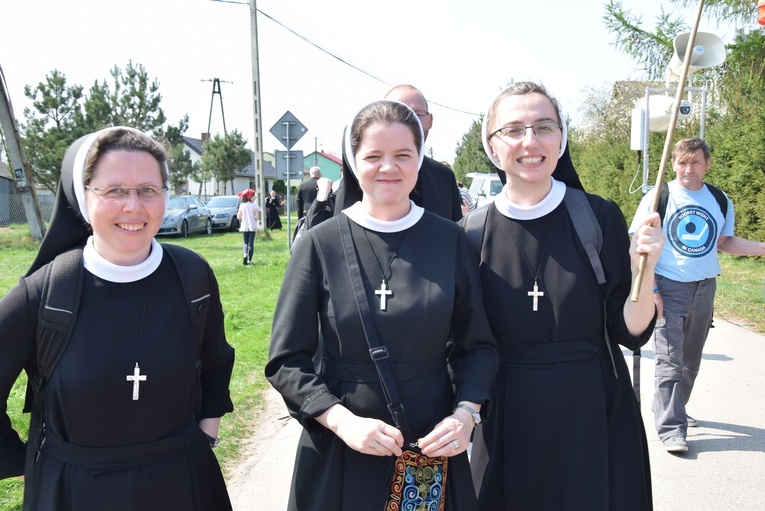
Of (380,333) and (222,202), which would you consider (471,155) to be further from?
(380,333)

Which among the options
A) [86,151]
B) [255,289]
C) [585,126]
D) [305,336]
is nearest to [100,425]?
[305,336]

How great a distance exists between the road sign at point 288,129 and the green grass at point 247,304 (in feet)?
9.18

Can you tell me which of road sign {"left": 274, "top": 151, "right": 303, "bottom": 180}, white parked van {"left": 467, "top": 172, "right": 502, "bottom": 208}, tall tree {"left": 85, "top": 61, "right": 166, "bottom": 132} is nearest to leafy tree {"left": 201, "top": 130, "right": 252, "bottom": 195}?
tall tree {"left": 85, "top": 61, "right": 166, "bottom": 132}

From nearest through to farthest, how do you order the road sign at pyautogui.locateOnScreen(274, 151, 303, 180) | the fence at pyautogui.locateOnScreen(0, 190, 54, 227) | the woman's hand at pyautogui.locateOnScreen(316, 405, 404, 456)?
the woman's hand at pyautogui.locateOnScreen(316, 405, 404, 456) → the road sign at pyautogui.locateOnScreen(274, 151, 303, 180) → the fence at pyautogui.locateOnScreen(0, 190, 54, 227)

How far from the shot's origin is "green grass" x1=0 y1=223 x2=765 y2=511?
194 inches

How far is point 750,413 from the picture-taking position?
17.9 feet

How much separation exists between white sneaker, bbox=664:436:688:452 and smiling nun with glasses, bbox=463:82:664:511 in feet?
7.98

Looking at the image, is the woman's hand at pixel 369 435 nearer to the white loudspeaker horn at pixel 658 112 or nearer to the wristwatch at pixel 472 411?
the wristwatch at pixel 472 411

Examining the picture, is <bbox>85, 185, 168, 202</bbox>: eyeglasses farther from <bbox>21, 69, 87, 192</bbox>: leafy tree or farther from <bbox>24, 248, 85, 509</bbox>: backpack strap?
<bbox>21, 69, 87, 192</bbox>: leafy tree

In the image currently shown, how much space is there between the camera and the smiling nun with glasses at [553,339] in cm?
243

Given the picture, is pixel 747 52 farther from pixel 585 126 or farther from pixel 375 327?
pixel 585 126

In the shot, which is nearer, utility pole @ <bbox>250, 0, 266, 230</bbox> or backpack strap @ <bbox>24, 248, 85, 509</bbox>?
backpack strap @ <bbox>24, 248, 85, 509</bbox>

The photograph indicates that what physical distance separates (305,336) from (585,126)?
40.6m

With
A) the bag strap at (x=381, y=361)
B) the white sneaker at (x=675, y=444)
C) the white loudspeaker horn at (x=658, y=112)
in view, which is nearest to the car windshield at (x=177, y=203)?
the white loudspeaker horn at (x=658, y=112)
